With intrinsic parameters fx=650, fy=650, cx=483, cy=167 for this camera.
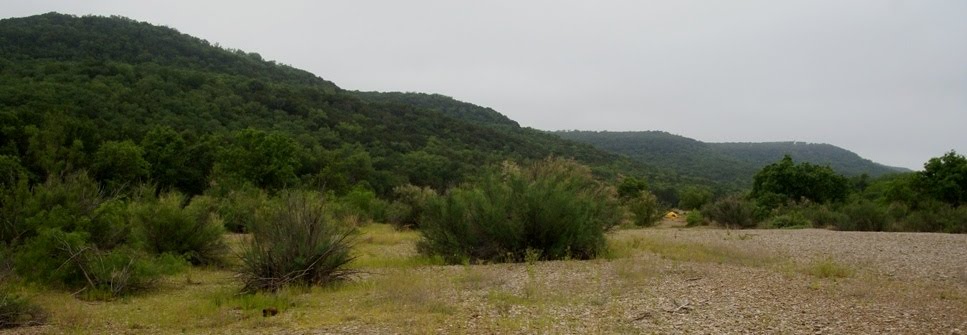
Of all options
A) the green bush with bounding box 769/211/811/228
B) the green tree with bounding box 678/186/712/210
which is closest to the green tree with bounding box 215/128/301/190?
the green bush with bounding box 769/211/811/228

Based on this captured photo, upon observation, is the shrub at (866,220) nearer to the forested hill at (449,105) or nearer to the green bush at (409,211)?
the green bush at (409,211)

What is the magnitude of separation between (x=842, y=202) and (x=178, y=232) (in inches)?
1384

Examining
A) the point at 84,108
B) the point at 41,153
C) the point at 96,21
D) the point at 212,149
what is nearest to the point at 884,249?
the point at 41,153

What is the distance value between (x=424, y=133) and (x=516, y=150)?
11344mm

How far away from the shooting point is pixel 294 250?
11359 mm

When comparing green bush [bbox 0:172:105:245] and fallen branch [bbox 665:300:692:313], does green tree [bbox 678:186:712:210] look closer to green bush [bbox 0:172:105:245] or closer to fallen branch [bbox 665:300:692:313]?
fallen branch [bbox 665:300:692:313]

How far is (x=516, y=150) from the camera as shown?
259ft

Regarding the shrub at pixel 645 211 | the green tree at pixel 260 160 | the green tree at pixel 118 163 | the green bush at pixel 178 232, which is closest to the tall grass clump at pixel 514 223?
the green bush at pixel 178 232

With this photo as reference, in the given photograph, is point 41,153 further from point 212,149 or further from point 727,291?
point 727,291

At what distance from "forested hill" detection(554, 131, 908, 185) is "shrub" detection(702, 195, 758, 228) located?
6287cm

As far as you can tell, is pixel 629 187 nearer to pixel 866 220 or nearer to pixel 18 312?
pixel 866 220

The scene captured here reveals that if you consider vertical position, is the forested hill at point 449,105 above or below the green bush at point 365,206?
above

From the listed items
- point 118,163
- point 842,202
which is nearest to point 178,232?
point 118,163

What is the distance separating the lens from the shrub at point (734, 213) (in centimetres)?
3250
